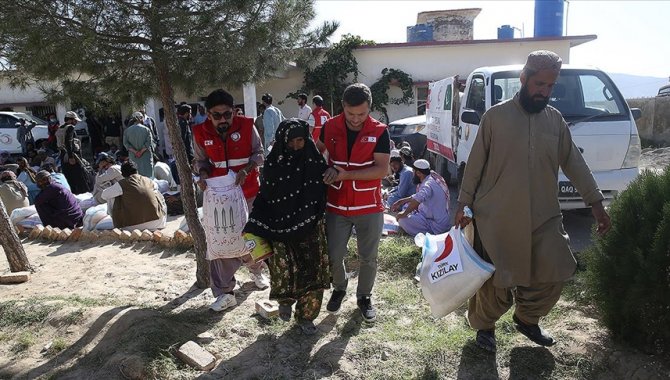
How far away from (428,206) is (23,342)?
158 inches

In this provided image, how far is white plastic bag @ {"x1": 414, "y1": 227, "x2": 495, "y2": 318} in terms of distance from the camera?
3057 millimetres

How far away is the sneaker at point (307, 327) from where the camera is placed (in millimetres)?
3588

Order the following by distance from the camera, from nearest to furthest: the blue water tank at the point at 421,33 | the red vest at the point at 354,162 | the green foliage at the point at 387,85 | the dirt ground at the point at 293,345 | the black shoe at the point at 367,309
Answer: the dirt ground at the point at 293,345, the red vest at the point at 354,162, the black shoe at the point at 367,309, the green foliage at the point at 387,85, the blue water tank at the point at 421,33

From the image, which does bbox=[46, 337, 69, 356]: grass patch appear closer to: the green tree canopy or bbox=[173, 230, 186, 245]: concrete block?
the green tree canopy

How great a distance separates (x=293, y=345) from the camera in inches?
138

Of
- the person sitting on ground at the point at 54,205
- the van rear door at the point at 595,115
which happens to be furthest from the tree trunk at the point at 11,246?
the van rear door at the point at 595,115

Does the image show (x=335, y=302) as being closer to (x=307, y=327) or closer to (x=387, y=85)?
(x=307, y=327)

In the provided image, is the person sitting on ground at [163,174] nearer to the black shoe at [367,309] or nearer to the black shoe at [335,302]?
the black shoe at [335,302]

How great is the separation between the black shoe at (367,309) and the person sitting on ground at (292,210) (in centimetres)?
48

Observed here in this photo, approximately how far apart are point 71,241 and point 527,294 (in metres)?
5.89

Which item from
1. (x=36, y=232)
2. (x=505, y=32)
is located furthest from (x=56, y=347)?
(x=505, y=32)

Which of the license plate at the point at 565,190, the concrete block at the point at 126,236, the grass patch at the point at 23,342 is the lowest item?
the concrete block at the point at 126,236

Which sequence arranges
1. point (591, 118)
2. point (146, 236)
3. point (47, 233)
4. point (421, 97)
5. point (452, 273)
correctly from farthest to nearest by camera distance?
point (421, 97)
point (47, 233)
point (146, 236)
point (591, 118)
point (452, 273)

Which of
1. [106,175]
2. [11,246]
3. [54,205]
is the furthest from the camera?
[106,175]
